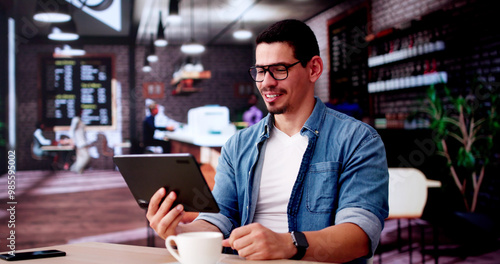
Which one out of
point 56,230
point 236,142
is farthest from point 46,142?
point 236,142

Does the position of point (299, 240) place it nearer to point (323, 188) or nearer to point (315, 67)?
point (323, 188)

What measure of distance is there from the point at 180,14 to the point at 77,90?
4.33m

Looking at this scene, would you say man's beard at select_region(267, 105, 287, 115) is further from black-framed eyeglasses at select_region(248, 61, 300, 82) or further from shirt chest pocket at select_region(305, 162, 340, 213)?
shirt chest pocket at select_region(305, 162, 340, 213)

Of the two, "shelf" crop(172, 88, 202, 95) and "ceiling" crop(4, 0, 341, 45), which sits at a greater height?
"ceiling" crop(4, 0, 341, 45)

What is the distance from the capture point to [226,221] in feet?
4.88

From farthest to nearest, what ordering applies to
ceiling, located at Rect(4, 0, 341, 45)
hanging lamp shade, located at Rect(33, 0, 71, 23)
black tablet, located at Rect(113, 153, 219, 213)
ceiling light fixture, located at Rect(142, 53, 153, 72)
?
ceiling light fixture, located at Rect(142, 53, 153, 72)
ceiling, located at Rect(4, 0, 341, 45)
hanging lamp shade, located at Rect(33, 0, 71, 23)
black tablet, located at Rect(113, 153, 219, 213)

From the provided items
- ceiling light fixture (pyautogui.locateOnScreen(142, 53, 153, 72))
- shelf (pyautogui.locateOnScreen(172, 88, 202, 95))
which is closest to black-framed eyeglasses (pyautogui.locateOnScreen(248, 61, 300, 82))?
shelf (pyautogui.locateOnScreen(172, 88, 202, 95))

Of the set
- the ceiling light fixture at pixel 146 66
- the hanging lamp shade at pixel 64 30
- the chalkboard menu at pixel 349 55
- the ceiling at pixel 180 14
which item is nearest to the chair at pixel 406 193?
the chalkboard menu at pixel 349 55

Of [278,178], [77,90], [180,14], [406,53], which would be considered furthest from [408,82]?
[77,90]

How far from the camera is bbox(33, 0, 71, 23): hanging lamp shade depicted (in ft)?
15.3

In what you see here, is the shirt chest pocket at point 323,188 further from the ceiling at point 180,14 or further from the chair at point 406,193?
the ceiling at point 180,14

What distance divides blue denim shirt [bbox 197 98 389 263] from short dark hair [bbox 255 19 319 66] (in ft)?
0.61

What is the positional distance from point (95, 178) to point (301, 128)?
30.7 feet

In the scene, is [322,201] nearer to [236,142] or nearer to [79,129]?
[236,142]
